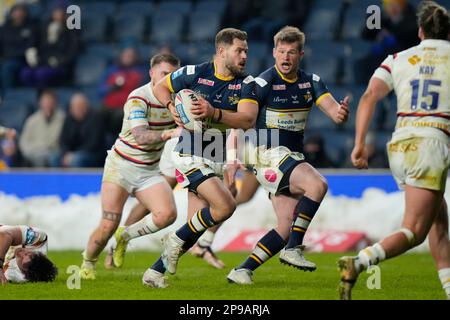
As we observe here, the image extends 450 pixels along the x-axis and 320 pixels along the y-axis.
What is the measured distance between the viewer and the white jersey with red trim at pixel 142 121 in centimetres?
863

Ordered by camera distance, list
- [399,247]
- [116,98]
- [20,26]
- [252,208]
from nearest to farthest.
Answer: [399,247], [252,208], [116,98], [20,26]

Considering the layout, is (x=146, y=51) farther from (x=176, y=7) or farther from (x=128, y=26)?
(x=176, y=7)

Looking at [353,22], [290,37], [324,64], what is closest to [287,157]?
[290,37]

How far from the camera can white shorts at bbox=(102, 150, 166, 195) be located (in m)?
8.89

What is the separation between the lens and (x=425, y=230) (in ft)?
20.9

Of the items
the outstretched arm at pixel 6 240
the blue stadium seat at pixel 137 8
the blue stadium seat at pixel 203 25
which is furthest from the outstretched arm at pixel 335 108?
the blue stadium seat at pixel 137 8

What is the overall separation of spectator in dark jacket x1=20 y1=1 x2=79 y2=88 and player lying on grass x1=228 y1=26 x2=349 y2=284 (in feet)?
25.9

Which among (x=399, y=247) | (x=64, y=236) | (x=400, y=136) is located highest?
(x=400, y=136)

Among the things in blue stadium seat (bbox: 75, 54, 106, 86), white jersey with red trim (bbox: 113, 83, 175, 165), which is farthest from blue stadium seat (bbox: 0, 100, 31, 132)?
white jersey with red trim (bbox: 113, 83, 175, 165)

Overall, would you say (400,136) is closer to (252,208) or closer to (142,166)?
(142,166)

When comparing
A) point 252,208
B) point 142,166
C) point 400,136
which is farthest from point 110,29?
point 400,136

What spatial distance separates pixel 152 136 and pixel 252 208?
460 cm

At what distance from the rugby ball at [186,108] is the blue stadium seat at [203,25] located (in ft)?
26.1

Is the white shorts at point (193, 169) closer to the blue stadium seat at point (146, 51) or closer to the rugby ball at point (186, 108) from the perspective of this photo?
the rugby ball at point (186, 108)
